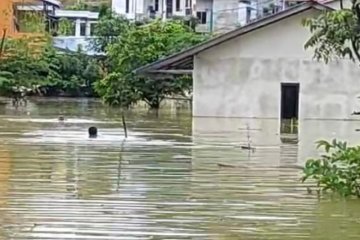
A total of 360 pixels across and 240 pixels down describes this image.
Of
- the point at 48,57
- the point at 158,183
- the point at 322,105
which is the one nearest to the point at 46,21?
the point at 48,57

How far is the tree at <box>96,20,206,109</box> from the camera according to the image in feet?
107

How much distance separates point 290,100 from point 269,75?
862 mm

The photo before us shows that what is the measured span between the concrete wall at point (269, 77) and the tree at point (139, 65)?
572cm

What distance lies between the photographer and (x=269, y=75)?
2611cm

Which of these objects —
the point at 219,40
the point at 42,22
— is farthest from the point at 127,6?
the point at 219,40

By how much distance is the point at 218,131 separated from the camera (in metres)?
19.6

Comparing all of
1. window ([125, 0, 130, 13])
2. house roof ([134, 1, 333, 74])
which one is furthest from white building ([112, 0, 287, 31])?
house roof ([134, 1, 333, 74])

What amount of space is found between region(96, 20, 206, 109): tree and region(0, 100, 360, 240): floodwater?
15125mm

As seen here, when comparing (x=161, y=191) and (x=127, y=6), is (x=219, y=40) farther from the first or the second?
(x=127, y=6)

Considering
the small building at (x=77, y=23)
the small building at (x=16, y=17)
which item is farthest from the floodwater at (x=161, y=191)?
the small building at (x=77, y=23)

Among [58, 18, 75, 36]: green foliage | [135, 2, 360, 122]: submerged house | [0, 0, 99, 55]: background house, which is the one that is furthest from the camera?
[58, 18, 75, 36]: green foliage

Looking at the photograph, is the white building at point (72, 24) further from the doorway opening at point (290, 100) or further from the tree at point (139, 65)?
the doorway opening at point (290, 100)

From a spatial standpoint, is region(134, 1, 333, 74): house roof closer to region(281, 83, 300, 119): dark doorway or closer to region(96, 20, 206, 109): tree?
region(281, 83, 300, 119): dark doorway

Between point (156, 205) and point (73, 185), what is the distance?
1.65 metres
